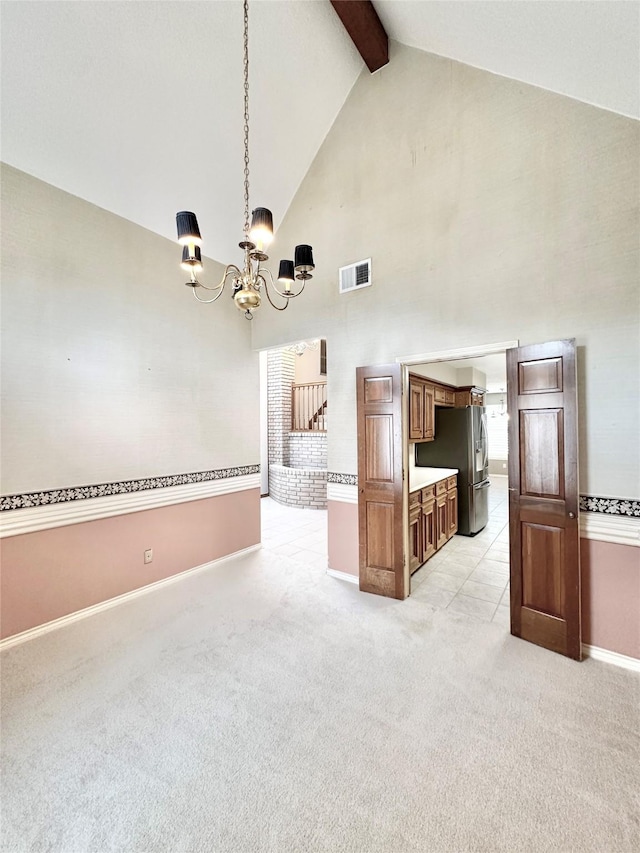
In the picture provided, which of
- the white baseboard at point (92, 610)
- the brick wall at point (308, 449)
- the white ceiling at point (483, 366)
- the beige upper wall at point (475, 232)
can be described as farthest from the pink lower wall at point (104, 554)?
the brick wall at point (308, 449)

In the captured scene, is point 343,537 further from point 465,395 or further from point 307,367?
point 307,367

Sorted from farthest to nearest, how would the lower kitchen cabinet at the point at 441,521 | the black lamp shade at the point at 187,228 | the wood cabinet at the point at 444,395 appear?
the wood cabinet at the point at 444,395 < the lower kitchen cabinet at the point at 441,521 < the black lamp shade at the point at 187,228

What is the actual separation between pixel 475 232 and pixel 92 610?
14.9 ft

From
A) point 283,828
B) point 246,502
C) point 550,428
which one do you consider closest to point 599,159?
point 550,428

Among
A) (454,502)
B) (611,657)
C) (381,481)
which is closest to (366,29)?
(381,481)

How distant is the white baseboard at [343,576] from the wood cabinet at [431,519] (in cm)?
59

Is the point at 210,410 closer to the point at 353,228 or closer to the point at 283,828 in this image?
the point at 353,228

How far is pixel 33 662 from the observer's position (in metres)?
2.40

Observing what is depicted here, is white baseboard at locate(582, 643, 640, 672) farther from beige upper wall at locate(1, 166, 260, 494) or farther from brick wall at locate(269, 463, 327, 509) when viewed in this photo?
brick wall at locate(269, 463, 327, 509)

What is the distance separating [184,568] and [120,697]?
1.69 metres

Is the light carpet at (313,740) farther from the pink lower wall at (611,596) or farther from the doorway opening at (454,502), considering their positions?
the doorway opening at (454,502)

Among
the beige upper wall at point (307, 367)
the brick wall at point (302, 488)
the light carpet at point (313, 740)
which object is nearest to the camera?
the light carpet at point (313, 740)

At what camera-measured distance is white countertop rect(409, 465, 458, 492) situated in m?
3.87

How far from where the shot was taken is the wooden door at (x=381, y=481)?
3203 mm
